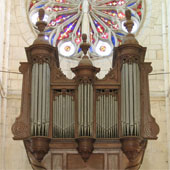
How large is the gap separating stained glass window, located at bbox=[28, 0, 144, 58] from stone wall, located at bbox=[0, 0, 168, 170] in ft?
1.44

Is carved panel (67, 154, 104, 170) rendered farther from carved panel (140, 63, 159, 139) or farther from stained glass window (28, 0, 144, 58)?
stained glass window (28, 0, 144, 58)

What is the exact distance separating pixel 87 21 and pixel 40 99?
18.8ft

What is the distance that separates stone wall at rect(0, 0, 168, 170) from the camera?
56.7 feet

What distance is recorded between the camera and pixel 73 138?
1370cm

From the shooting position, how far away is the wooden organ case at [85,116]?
13.6 m

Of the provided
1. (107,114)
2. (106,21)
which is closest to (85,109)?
(107,114)

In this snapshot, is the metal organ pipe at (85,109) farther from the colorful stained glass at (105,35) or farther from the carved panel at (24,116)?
the colorful stained glass at (105,35)

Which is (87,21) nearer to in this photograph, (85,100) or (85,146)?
(85,100)

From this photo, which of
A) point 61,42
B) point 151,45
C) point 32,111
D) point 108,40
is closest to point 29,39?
point 61,42

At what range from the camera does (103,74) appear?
1844 cm

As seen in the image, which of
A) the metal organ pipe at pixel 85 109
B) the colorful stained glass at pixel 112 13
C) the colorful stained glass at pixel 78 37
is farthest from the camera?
the colorful stained glass at pixel 112 13

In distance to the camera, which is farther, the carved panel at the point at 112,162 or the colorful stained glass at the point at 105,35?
the colorful stained glass at the point at 105,35

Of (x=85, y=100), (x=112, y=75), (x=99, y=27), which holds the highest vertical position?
(x=99, y=27)

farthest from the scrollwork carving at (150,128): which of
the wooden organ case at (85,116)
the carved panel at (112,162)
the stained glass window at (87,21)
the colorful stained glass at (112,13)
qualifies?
the colorful stained glass at (112,13)
